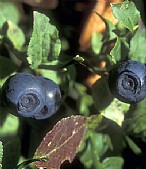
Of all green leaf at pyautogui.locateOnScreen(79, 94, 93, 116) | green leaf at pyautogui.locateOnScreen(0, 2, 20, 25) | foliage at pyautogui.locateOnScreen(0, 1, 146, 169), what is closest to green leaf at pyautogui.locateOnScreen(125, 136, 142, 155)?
foliage at pyautogui.locateOnScreen(0, 1, 146, 169)

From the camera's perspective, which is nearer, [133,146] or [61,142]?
[61,142]

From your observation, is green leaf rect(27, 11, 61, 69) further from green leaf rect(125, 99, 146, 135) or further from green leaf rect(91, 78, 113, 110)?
green leaf rect(125, 99, 146, 135)

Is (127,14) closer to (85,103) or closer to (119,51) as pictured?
(119,51)

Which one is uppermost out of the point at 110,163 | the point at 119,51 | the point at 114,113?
the point at 119,51

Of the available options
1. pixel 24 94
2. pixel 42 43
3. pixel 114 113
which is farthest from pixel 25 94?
pixel 114 113

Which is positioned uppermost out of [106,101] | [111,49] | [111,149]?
[111,49]

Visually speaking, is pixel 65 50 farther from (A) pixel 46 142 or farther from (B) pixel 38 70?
(A) pixel 46 142

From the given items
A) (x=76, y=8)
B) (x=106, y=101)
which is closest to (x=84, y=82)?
(x=106, y=101)
